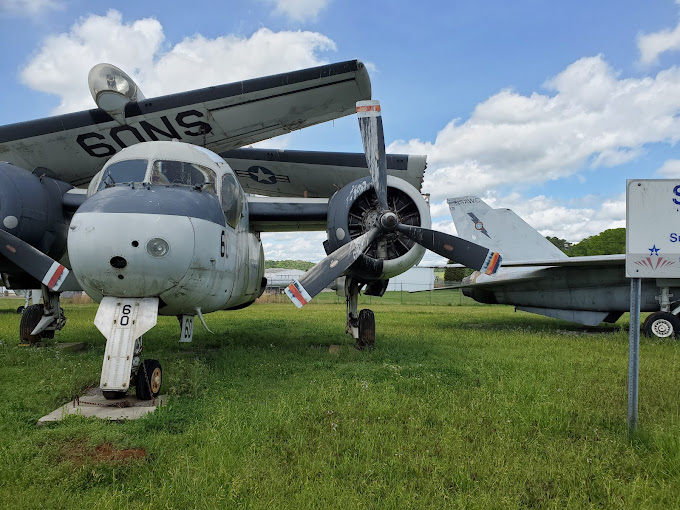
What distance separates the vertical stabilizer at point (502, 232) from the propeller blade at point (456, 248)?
8509 mm

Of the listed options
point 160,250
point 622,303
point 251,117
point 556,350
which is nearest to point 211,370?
point 160,250

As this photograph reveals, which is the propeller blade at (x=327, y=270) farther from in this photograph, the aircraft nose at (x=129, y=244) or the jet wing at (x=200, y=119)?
the jet wing at (x=200, y=119)

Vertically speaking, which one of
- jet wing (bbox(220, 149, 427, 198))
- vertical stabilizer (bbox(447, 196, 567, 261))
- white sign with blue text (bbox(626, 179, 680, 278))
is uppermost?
jet wing (bbox(220, 149, 427, 198))

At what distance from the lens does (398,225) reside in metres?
7.97

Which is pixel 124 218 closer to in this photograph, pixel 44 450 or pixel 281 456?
pixel 44 450

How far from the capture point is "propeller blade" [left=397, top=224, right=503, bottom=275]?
7.44 meters

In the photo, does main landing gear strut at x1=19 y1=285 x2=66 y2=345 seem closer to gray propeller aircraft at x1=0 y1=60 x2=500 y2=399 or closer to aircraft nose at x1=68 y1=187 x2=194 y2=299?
gray propeller aircraft at x1=0 y1=60 x2=500 y2=399

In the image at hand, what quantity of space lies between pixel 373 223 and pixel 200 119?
4716 mm

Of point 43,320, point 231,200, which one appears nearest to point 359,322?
point 231,200

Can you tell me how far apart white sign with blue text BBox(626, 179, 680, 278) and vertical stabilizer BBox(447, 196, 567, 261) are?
11836mm

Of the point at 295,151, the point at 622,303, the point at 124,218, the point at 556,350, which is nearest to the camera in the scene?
the point at 124,218

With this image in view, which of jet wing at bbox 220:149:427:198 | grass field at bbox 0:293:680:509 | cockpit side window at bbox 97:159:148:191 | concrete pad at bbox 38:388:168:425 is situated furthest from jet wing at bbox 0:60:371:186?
concrete pad at bbox 38:388:168:425

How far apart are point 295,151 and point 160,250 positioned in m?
7.26

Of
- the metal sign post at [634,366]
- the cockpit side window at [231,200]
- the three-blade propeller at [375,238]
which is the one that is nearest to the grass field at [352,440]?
the metal sign post at [634,366]
